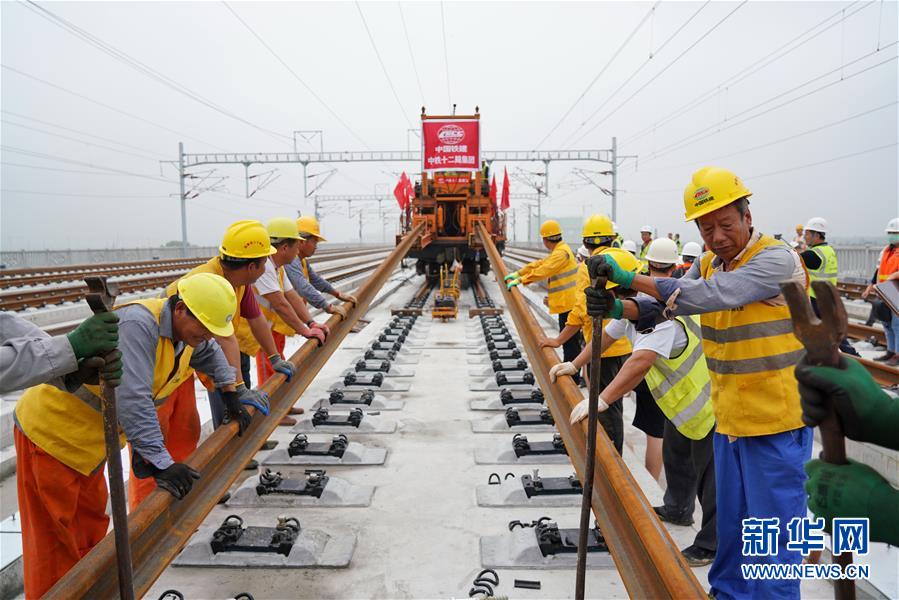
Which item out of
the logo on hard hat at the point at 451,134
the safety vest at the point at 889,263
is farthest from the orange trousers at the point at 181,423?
the logo on hard hat at the point at 451,134

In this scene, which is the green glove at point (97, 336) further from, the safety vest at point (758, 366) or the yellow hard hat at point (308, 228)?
the yellow hard hat at point (308, 228)

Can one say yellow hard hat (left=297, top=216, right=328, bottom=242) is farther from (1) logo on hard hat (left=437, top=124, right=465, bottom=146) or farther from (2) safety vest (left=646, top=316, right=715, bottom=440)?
(1) logo on hard hat (left=437, top=124, right=465, bottom=146)

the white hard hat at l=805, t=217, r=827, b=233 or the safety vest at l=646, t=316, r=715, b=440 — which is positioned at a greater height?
the white hard hat at l=805, t=217, r=827, b=233

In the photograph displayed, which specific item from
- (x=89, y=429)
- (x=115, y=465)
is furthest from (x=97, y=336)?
(x=89, y=429)

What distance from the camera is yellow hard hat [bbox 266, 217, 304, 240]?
5336 millimetres

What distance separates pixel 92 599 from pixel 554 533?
2.36m

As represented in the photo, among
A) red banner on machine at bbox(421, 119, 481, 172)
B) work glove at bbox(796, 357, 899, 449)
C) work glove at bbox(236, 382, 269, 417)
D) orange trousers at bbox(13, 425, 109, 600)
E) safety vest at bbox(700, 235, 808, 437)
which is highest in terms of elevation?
red banner on machine at bbox(421, 119, 481, 172)

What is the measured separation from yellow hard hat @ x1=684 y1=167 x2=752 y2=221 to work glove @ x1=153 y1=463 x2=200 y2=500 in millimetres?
2493

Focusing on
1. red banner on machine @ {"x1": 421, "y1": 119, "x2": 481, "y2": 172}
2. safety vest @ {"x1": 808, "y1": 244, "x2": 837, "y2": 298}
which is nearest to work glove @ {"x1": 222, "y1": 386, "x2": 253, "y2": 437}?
safety vest @ {"x1": 808, "y1": 244, "x2": 837, "y2": 298}

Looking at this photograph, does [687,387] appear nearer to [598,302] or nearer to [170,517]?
[598,302]

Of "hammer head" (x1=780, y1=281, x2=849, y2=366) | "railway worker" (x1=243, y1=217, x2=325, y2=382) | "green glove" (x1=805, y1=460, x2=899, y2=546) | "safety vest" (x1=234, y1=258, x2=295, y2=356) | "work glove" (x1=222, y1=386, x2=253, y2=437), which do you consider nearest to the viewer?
"hammer head" (x1=780, y1=281, x2=849, y2=366)

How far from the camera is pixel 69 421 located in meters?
2.71

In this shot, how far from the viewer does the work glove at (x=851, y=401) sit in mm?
1282

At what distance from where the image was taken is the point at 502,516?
3873 mm
